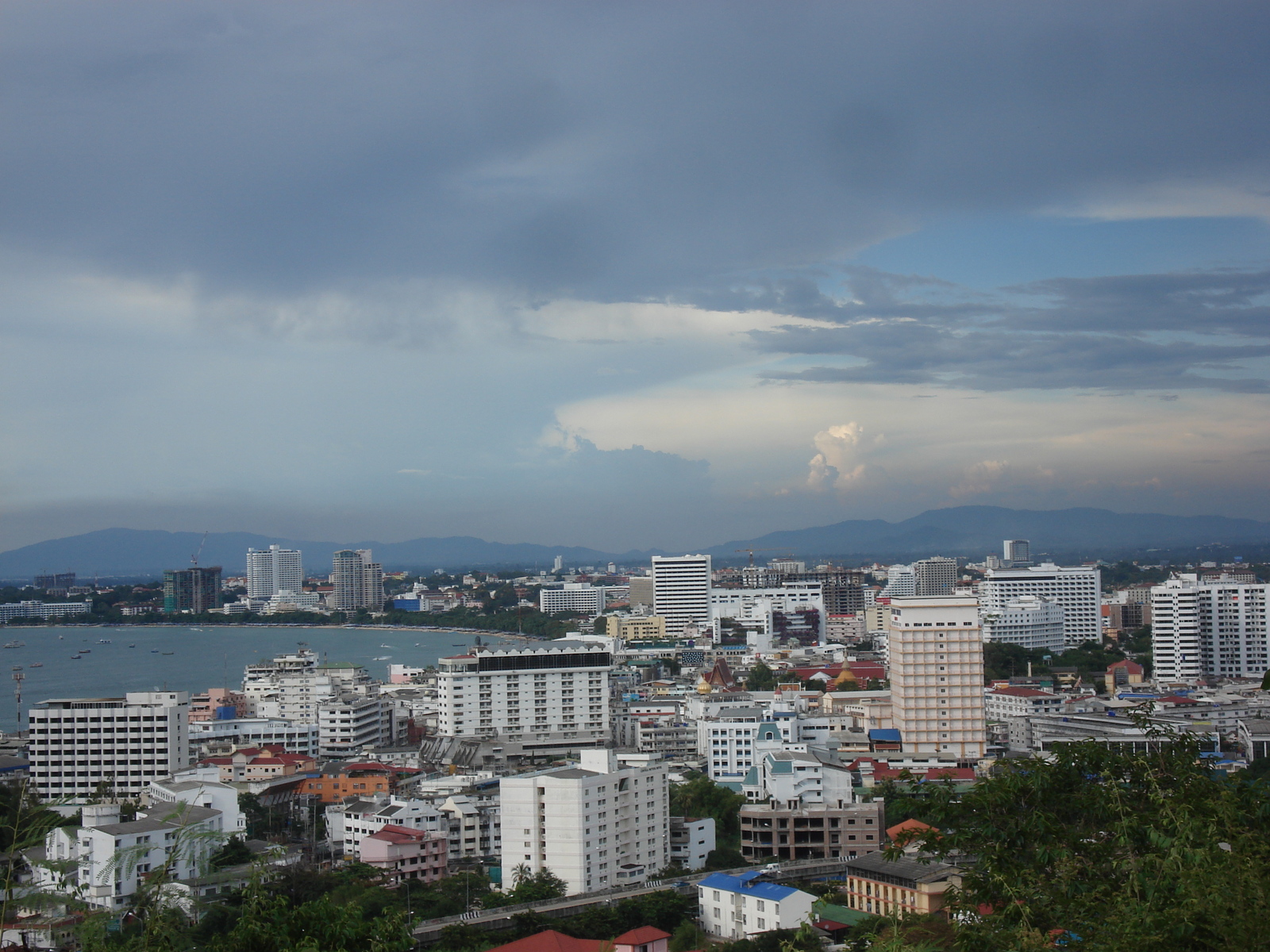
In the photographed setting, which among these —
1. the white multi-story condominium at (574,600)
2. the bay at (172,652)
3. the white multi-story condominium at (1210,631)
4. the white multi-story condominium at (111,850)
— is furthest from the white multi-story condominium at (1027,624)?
the white multi-story condominium at (574,600)

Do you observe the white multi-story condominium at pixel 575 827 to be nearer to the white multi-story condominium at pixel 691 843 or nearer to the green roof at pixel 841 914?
the white multi-story condominium at pixel 691 843

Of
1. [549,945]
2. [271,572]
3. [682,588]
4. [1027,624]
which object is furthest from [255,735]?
[271,572]

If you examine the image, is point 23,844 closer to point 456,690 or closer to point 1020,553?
point 456,690

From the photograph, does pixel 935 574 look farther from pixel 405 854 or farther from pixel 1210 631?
pixel 405 854

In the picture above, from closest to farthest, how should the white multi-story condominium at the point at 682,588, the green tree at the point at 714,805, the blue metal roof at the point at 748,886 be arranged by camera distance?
1. the blue metal roof at the point at 748,886
2. the green tree at the point at 714,805
3. the white multi-story condominium at the point at 682,588

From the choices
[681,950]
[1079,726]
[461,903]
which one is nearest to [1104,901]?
[681,950]

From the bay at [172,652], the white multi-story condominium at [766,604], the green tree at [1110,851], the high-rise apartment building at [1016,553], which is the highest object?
the green tree at [1110,851]

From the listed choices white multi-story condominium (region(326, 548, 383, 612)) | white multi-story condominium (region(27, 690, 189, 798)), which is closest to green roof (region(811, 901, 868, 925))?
white multi-story condominium (region(27, 690, 189, 798))
